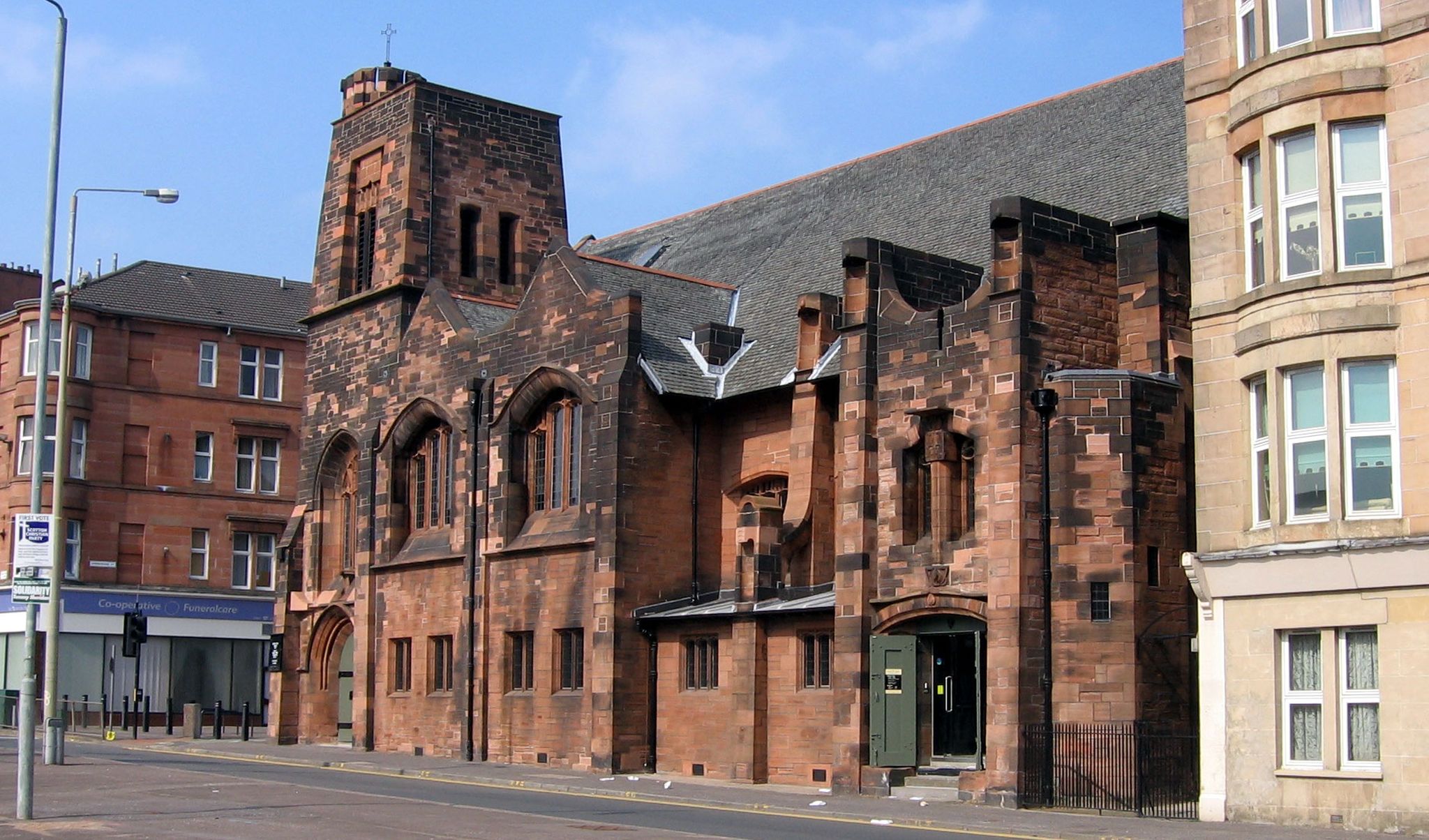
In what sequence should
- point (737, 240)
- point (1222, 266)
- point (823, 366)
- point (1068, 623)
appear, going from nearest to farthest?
point (1222, 266) < point (1068, 623) < point (823, 366) < point (737, 240)

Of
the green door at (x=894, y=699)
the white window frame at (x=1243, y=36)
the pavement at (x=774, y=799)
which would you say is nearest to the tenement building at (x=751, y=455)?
the green door at (x=894, y=699)

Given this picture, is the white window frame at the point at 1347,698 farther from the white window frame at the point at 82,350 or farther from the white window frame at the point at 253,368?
the white window frame at the point at 253,368

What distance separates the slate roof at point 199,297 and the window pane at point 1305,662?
44.0 meters

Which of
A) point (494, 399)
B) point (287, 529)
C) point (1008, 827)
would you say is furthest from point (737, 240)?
point (1008, 827)

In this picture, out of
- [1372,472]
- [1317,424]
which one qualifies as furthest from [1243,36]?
[1372,472]

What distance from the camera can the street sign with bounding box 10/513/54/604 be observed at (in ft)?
68.9

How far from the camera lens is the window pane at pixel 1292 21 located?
22281 mm

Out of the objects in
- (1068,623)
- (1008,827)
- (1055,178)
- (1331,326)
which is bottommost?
(1008,827)

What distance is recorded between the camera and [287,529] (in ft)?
150

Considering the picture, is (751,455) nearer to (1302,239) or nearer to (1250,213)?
(1250,213)

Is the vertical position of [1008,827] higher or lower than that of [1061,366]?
lower

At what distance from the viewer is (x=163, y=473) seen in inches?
2270

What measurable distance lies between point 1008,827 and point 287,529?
28530mm

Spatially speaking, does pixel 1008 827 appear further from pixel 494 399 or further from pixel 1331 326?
pixel 494 399
